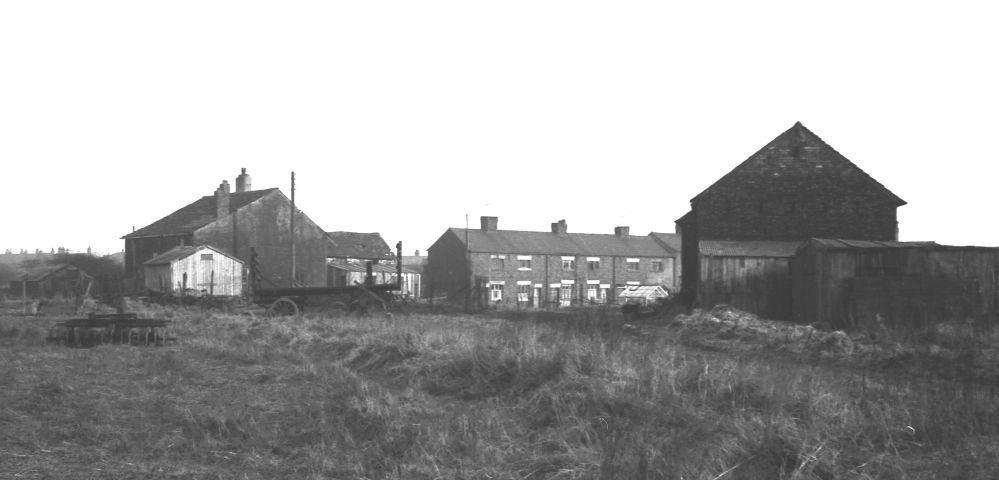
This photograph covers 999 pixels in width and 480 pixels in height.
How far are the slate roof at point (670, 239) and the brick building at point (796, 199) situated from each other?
3690 centimetres

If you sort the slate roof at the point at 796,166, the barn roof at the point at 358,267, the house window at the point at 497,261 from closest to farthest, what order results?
the slate roof at the point at 796,166 < the barn roof at the point at 358,267 < the house window at the point at 497,261

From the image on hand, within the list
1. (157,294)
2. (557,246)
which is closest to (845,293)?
(157,294)

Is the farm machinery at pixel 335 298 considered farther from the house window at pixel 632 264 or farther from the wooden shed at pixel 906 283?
the house window at pixel 632 264

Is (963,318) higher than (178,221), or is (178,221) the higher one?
(178,221)

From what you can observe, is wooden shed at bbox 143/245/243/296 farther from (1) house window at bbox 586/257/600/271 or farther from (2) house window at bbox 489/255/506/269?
(1) house window at bbox 586/257/600/271

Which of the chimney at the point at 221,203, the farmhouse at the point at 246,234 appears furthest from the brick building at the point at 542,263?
the chimney at the point at 221,203

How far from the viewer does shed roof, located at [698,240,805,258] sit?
89.7 ft

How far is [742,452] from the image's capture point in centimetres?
624

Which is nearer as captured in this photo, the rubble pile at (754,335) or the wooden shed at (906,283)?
the rubble pile at (754,335)

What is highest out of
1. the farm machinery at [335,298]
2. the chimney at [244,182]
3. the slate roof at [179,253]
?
the chimney at [244,182]

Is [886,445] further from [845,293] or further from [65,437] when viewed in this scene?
[845,293]

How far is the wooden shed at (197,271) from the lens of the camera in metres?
42.9

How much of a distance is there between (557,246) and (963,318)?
135 ft

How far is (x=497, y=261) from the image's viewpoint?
191 ft
